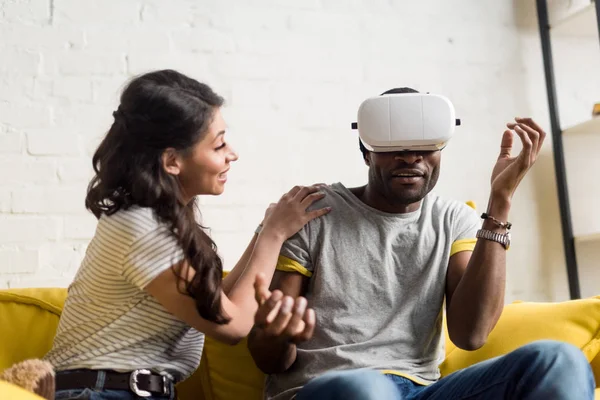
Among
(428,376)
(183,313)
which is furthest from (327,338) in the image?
(183,313)

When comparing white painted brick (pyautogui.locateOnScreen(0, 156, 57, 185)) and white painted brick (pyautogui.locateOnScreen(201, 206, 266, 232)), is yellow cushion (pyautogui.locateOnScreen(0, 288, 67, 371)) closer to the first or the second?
white painted brick (pyautogui.locateOnScreen(0, 156, 57, 185))

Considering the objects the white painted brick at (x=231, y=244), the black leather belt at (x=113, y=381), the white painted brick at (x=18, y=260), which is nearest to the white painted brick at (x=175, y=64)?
the white painted brick at (x=231, y=244)

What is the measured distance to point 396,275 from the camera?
1.56m

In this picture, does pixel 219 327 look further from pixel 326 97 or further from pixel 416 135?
pixel 326 97

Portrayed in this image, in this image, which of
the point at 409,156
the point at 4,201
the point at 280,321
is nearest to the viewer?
the point at 280,321

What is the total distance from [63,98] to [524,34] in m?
1.60

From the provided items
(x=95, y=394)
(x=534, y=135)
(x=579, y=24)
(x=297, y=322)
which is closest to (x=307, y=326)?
(x=297, y=322)

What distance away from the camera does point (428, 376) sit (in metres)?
1.50

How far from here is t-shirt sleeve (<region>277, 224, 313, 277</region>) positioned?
1537 mm

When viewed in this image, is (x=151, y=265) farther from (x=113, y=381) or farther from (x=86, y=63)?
(x=86, y=63)

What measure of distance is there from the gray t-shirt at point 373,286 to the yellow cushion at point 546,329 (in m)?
0.11

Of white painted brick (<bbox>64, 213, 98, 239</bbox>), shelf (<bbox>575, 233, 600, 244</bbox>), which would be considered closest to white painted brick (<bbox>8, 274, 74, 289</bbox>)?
white painted brick (<bbox>64, 213, 98, 239</bbox>)

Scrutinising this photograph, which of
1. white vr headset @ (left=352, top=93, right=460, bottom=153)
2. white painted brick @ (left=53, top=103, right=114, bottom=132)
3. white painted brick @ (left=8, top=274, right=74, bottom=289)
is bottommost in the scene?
white painted brick @ (left=8, top=274, right=74, bottom=289)

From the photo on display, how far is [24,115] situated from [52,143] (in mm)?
111
